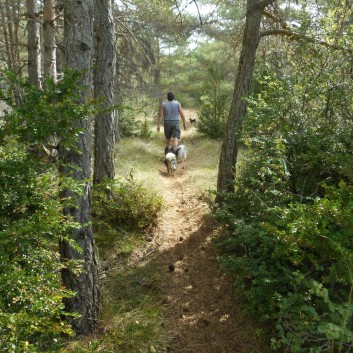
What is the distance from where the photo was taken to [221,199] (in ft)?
18.4

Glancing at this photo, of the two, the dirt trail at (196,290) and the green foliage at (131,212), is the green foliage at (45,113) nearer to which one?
the dirt trail at (196,290)

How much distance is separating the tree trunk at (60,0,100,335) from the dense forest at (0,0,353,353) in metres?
0.01

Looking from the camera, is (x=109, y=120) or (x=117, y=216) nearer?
(x=117, y=216)

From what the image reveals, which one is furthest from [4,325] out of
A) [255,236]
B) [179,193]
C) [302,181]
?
[179,193]

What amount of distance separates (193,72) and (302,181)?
21001 mm

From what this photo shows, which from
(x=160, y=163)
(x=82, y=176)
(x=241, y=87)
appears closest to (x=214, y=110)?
(x=160, y=163)

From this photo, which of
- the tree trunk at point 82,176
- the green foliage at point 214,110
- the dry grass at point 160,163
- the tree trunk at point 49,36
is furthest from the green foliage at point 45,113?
the green foliage at point 214,110

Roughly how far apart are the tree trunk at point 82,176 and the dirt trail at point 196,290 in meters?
0.98

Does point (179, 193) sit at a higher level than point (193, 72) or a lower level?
lower

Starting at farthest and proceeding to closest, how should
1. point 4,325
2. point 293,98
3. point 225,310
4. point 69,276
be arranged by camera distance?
point 293,98 < point 225,310 < point 69,276 < point 4,325

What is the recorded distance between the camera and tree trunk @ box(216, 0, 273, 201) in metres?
5.07

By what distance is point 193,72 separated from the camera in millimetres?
23328

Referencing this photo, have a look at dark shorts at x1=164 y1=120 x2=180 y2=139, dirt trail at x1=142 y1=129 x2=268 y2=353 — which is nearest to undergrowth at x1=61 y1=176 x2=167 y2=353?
dirt trail at x1=142 y1=129 x2=268 y2=353

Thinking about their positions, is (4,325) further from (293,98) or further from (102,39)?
(102,39)
